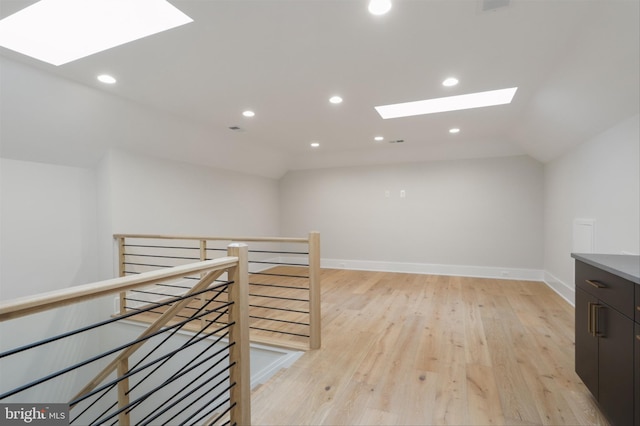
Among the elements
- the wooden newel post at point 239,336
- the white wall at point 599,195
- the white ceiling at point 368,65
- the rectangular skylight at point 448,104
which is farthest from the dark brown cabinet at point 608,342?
the rectangular skylight at point 448,104

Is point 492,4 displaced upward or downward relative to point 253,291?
upward

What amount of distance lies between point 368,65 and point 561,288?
3953mm

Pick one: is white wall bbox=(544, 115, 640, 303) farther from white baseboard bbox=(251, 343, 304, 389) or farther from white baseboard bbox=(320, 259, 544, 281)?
white baseboard bbox=(251, 343, 304, 389)

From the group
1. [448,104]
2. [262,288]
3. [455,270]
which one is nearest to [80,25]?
[448,104]

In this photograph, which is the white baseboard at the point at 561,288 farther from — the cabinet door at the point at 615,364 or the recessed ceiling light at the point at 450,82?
the recessed ceiling light at the point at 450,82

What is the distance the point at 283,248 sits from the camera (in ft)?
21.6

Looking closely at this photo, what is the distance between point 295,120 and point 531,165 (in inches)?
154

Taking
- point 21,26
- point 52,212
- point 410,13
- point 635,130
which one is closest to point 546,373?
point 635,130

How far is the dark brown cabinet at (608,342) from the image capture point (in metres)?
1.38

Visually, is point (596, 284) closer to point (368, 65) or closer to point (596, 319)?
point (596, 319)

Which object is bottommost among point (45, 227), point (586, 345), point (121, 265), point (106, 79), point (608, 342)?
point (586, 345)

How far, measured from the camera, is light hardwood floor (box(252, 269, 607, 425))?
173 cm

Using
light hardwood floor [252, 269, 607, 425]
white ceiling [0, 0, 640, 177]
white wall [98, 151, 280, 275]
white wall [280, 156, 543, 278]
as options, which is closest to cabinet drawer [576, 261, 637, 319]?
light hardwood floor [252, 269, 607, 425]

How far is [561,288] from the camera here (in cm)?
409
